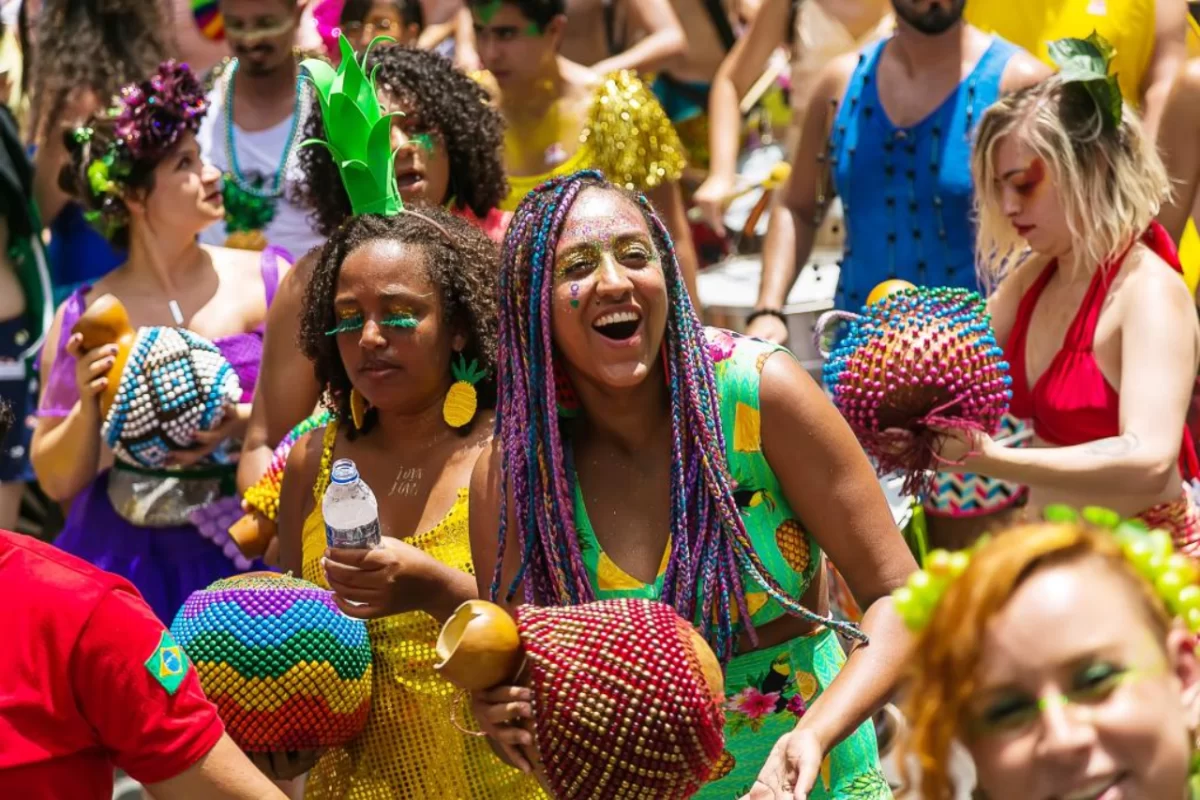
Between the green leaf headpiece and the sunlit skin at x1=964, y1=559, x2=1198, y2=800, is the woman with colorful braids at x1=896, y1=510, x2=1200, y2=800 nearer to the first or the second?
the sunlit skin at x1=964, y1=559, x2=1198, y2=800

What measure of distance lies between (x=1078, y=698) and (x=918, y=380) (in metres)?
1.69

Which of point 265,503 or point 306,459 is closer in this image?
point 306,459

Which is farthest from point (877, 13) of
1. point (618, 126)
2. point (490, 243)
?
point (490, 243)

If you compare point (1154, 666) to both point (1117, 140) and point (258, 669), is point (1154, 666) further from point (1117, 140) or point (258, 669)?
point (1117, 140)

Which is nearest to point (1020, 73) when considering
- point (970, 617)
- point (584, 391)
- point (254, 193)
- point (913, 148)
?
point (913, 148)

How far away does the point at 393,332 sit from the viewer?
3848mm

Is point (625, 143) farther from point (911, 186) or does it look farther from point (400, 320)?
point (400, 320)

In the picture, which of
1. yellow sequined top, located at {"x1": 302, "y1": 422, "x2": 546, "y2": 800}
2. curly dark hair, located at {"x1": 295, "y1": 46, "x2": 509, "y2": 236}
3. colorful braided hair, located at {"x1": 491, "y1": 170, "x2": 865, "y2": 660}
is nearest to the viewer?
colorful braided hair, located at {"x1": 491, "y1": 170, "x2": 865, "y2": 660}

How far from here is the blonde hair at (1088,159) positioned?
4398 millimetres

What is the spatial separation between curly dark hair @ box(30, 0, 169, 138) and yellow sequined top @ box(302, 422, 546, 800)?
3.33m

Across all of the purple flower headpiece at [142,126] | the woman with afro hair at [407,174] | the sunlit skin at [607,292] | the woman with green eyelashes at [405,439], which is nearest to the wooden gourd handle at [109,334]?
the woman with afro hair at [407,174]

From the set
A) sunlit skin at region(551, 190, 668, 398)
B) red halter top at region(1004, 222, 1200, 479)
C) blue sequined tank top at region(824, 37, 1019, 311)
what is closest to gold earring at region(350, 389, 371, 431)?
sunlit skin at region(551, 190, 668, 398)

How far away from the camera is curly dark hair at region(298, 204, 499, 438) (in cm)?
392

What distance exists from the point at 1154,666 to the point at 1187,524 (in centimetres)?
233
